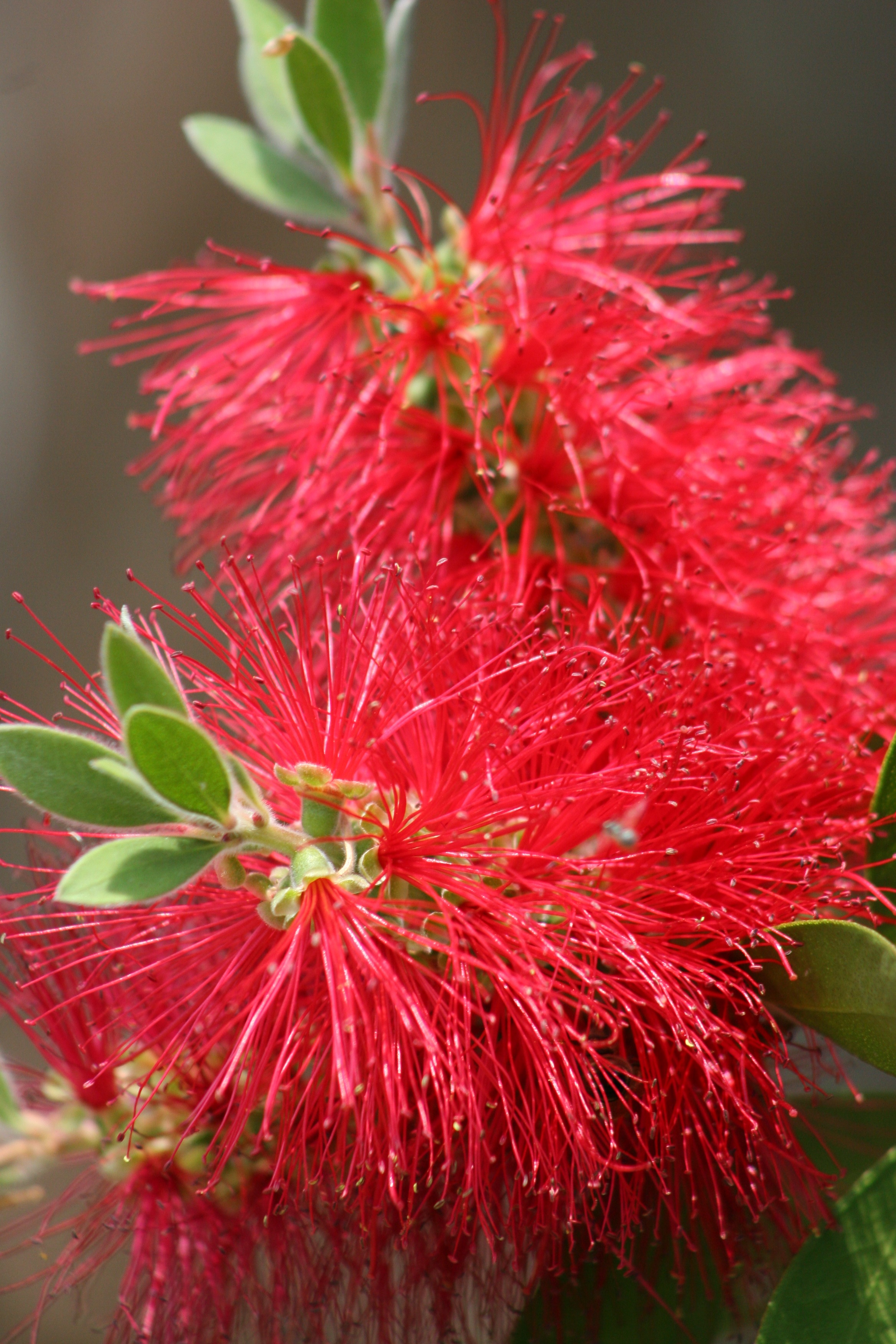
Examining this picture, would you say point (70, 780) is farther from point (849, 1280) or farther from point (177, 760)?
point (849, 1280)

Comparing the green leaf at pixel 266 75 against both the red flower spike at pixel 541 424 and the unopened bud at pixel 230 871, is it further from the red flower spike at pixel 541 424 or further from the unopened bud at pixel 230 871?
the unopened bud at pixel 230 871

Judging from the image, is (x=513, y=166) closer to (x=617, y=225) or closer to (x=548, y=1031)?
(x=617, y=225)

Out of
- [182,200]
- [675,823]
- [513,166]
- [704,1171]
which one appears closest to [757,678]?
[675,823]

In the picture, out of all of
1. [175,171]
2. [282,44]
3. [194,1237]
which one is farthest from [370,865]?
[175,171]

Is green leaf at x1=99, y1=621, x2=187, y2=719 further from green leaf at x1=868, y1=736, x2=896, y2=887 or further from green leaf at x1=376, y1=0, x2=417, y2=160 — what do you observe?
green leaf at x1=376, y1=0, x2=417, y2=160

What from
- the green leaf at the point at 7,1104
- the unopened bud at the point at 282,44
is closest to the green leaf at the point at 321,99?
the unopened bud at the point at 282,44
